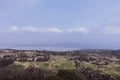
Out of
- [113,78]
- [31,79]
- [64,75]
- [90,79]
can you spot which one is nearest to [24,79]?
[31,79]

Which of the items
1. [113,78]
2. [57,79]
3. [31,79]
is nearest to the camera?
[57,79]

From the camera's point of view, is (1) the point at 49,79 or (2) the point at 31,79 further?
(2) the point at 31,79

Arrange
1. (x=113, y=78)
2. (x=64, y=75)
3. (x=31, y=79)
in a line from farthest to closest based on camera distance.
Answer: (x=113, y=78)
(x=31, y=79)
(x=64, y=75)

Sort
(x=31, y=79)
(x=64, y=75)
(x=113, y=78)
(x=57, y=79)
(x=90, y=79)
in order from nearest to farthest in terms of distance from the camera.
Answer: (x=57, y=79), (x=64, y=75), (x=90, y=79), (x=31, y=79), (x=113, y=78)

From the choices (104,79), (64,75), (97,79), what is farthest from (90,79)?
(64,75)

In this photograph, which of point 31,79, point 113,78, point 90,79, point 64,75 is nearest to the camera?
point 64,75

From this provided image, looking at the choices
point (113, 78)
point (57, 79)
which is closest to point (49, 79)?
point (57, 79)

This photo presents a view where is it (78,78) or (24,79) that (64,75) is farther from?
(24,79)

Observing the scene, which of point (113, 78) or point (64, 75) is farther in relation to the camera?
point (113, 78)

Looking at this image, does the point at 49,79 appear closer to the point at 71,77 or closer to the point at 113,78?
the point at 71,77
